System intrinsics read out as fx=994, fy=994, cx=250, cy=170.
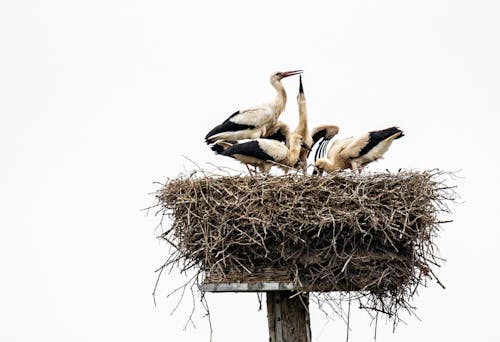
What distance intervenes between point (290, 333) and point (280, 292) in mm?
356

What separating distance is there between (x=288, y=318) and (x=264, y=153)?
1.79 metres

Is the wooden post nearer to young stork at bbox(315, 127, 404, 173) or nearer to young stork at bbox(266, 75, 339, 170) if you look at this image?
young stork at bbox(315, 127, 404, 173)

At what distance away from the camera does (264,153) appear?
9477 millimetres

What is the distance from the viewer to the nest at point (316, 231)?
323 inches

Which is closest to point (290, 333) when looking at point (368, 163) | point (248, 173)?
point (248, 173)

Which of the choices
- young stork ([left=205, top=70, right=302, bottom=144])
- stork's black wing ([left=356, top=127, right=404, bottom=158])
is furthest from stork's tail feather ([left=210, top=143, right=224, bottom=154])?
stork's black wing ([left=356, top=127, right=404, bottom=158])

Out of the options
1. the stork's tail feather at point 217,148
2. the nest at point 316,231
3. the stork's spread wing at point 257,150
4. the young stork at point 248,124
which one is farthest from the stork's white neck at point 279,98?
the nest at point 316,231

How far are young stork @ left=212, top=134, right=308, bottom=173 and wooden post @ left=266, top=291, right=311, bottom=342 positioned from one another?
156 centimetres

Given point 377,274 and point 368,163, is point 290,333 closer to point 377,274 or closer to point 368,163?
point 377,274

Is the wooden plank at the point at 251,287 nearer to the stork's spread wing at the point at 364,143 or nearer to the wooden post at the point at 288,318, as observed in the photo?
the wooden post at the point at 288,318

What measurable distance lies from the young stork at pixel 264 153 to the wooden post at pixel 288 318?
5.13 ft

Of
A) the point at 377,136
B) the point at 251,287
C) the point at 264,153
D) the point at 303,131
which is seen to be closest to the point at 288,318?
the point at 251,287

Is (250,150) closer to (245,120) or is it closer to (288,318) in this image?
(245,120)

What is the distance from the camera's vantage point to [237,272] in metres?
8.31
